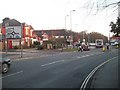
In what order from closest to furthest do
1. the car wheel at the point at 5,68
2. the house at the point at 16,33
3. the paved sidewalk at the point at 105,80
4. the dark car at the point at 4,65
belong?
the paved sidewalk at the point at 105,80 < the dark car at the point at 4,65 < the car wheel at the point at 5,68 < the house at the point at 16,33

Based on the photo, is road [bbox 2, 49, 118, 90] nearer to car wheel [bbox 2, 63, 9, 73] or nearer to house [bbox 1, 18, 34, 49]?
car wheel [bbox 2, 63, 9, 73]

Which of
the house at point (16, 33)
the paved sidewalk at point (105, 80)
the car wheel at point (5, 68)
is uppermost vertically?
the house at point (16, 33)

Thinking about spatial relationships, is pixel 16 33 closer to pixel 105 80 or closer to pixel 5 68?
pixel 5 68

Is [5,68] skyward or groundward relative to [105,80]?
skyward

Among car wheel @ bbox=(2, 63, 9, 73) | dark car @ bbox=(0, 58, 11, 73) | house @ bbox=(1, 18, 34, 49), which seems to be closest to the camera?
dark car @ bbox=(0, 58, 11, 73)

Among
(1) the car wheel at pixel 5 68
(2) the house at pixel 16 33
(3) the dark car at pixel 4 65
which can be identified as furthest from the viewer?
(2) the house at pixel 16 33

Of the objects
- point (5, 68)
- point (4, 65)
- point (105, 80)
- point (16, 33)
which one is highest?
point (16, 33)

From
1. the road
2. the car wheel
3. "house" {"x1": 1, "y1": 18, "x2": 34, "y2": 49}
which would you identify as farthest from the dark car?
"house" {"x1": 1, "y1": 18, "x2": 34, "y2": 49}

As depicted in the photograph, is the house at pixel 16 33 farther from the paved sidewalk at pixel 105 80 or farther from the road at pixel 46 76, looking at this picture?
the paved sidewalk at pixel 105 80

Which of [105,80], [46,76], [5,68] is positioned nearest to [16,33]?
[5,68]

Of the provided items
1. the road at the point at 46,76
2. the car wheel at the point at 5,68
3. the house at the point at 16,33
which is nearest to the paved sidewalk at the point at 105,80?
the road at the point at 46,76

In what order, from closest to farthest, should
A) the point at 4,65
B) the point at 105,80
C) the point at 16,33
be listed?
the point at 105,80 → the point at 4,65 → the point at 16,33

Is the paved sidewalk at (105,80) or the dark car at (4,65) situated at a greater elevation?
the dark car at (4,65)

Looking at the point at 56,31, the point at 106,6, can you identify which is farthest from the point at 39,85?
the point at 56,31
